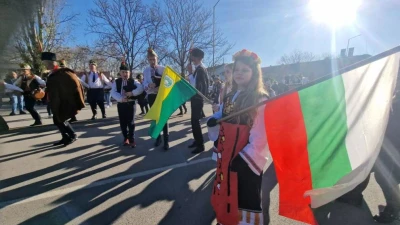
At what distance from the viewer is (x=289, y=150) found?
1.66 m

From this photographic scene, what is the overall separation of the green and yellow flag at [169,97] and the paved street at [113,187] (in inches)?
35.2

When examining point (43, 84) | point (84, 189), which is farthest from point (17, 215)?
point (43, 84)

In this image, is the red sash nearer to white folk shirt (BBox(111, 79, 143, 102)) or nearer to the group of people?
the group of people

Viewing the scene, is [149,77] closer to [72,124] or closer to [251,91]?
[251,91]

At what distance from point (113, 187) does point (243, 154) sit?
2.38 meters

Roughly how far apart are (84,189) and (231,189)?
95.2 inches

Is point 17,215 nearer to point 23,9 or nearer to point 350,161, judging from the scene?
point 23,9

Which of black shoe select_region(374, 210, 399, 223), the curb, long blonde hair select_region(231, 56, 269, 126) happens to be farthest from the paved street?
long blonde hair select_region(231, 56, 269, 126)

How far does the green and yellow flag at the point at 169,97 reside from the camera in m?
3.06

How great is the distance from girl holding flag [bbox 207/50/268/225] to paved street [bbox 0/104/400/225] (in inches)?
31.3

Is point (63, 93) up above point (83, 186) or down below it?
above

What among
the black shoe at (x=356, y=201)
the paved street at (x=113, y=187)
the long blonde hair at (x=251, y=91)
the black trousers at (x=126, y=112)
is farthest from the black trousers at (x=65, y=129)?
the black shoe at (x=356, y=201)

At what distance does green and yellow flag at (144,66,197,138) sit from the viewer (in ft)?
10.1

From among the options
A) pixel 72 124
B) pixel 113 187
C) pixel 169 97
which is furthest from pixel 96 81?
pixel 169 97
